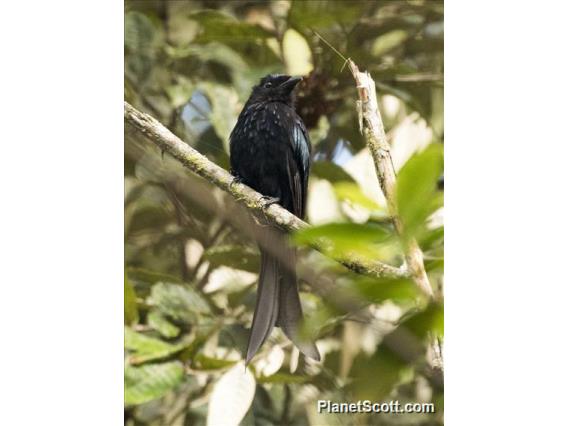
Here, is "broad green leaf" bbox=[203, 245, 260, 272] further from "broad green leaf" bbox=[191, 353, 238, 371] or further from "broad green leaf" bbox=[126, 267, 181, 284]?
"broad green leaf" bbox=[191, 353, 238, 371]

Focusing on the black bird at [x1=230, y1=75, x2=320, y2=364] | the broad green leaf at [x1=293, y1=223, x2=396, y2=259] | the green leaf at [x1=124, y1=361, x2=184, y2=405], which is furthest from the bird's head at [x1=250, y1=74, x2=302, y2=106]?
the broad green leaf at [x1=293, y1=223, x2=396, y2=259]

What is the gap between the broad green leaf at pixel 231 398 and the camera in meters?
2.17

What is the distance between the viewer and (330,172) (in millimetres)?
2258

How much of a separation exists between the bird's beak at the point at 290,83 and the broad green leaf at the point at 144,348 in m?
0.85

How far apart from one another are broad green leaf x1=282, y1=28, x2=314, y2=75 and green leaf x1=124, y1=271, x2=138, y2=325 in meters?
0.81

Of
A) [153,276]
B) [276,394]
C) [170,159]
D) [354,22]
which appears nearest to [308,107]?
[354,22]

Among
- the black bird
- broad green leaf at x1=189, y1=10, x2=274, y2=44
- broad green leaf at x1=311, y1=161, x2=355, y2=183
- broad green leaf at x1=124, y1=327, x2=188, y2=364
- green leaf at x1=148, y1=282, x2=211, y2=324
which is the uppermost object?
broad green leaf at x1=189, y1=10, x2=274, y2=44

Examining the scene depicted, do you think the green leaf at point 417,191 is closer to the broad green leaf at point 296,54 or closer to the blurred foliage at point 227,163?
the blurred foliage at point 227,163

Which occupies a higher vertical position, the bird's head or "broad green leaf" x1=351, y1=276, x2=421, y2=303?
the bird's head

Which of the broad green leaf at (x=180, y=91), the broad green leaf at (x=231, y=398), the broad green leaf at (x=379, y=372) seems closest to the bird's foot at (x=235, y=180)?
the broad green leaf at (x=180, y=91)

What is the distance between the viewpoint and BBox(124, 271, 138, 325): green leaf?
2.18m

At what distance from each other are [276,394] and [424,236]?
1369 millimetres

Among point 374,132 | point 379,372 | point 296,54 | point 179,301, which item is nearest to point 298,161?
point 296,54

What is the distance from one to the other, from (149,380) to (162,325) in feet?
0.53
